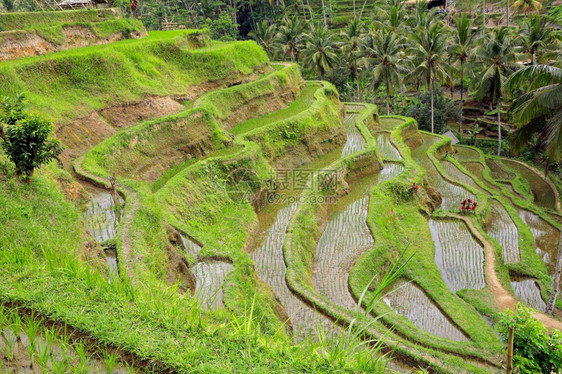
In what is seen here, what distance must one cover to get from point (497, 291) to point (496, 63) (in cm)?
1535

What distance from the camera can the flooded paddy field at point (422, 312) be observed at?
31.5 feet

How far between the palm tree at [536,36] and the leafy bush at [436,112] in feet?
18.7

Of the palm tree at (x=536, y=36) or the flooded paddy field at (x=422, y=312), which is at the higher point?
the palm tree at (x=536, y=36)

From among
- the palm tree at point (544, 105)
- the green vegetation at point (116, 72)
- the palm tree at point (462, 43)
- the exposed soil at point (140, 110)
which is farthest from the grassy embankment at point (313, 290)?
the palm tree at point (462, 43)

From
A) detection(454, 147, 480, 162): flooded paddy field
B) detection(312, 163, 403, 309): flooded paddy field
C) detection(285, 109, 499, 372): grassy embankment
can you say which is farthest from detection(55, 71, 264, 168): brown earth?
detection(454, 147, 480, 162): flooded paddy field

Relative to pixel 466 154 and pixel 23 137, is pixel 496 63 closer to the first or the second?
pixel 466 154

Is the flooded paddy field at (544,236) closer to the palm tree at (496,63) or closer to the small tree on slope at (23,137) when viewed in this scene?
the palm tree at (496,63)

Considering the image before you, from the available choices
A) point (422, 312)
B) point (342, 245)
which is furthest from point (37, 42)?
point (422, 312)

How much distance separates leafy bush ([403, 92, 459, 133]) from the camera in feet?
92.8

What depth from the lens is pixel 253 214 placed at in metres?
12.8

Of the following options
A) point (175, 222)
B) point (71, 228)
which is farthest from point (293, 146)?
point (71, 228)

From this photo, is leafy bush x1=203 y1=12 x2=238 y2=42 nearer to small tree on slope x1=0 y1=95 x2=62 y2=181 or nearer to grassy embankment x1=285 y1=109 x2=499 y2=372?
grassy embankment x1=285 y1=109 x2=499 y2=372

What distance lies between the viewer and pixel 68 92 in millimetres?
13969

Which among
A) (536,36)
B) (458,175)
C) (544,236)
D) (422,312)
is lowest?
(544,236)
